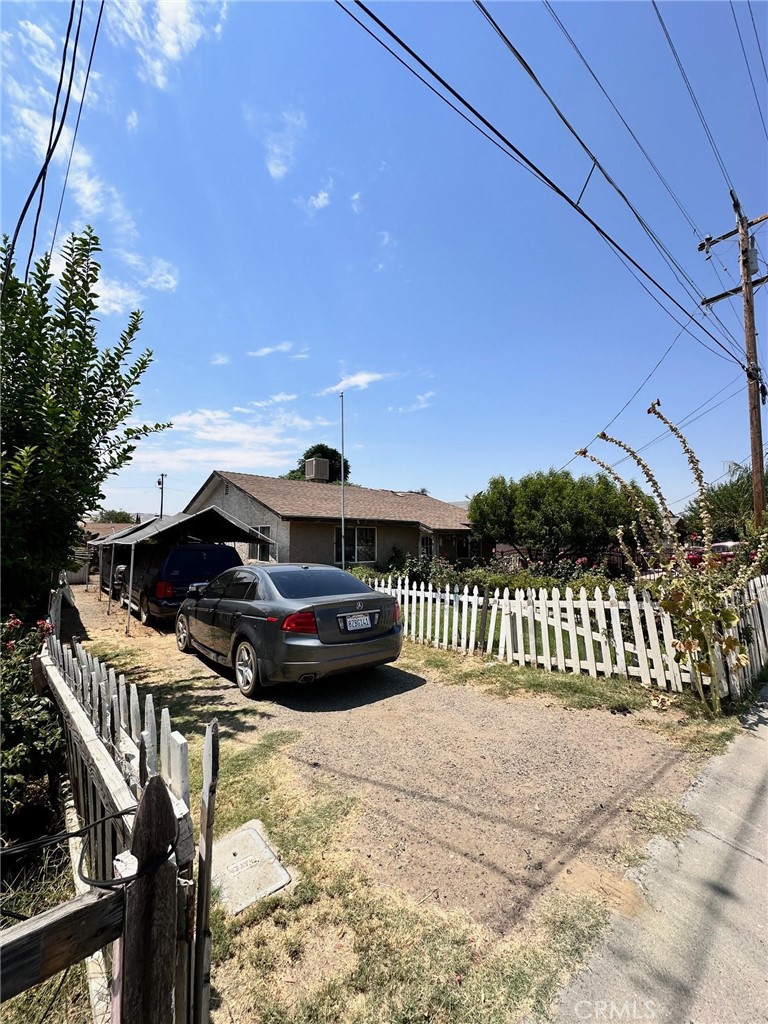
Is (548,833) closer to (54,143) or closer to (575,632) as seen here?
(575,632)

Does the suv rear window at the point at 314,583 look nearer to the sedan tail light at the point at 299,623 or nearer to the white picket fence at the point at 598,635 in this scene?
the sedan tail light at the point at 299,623

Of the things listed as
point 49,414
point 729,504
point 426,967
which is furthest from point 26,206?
point 729,504

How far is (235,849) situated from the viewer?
2.76m

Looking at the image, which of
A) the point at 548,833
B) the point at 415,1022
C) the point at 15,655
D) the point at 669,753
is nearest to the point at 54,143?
the point at 15,655

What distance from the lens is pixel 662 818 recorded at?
119 inches

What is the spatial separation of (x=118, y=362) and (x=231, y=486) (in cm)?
1434

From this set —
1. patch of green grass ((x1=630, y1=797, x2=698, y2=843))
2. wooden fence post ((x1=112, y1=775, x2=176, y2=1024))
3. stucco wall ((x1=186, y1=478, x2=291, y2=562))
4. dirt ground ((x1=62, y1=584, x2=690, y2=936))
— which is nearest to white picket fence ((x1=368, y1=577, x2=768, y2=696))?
dirt ground ((x1=62, y1=584, x2=690, y2=936))

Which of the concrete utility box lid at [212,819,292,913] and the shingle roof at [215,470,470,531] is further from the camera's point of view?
the shingle roof at [215,470,470,531]

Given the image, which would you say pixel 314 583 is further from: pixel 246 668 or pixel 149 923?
pixel 149 923

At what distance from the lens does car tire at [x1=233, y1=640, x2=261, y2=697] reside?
5.35 meters

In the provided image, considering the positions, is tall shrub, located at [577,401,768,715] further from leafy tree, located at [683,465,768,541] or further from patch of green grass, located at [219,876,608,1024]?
leafy tree, located at [683,465,768,541]

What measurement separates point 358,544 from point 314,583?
12.4 m
